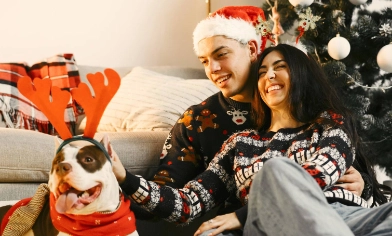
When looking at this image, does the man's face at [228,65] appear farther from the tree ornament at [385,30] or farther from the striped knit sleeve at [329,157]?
the tree ornament at [385,30]

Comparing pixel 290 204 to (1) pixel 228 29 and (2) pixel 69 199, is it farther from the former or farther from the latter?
(1) pixel 228 29

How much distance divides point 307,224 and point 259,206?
0.14 meters

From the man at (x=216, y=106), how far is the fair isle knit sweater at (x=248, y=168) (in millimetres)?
112

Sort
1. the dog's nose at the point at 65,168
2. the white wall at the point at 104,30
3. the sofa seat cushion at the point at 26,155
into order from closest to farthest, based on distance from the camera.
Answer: the dog's nose at the point at 65,168 → the sofa seat cushion at the point at 26,155 → the white wall at the point at 104,30

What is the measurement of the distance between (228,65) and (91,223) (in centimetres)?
79

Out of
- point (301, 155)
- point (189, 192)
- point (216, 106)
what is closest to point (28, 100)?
point (216, 106)

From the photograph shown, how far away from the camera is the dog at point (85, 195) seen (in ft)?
3.40

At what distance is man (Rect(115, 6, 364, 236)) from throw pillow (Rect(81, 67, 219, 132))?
1.10ft

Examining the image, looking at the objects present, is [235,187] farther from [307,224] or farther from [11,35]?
[11,35]

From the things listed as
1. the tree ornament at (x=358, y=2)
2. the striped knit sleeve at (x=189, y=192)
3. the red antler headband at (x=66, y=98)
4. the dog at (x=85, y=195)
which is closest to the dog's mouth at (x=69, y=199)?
the dog at (x=85, y=195)

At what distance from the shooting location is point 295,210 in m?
1.10

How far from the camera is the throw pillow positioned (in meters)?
2.16

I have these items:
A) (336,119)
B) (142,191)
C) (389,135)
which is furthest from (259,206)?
(389,135)

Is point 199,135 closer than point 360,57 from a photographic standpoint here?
Yes
